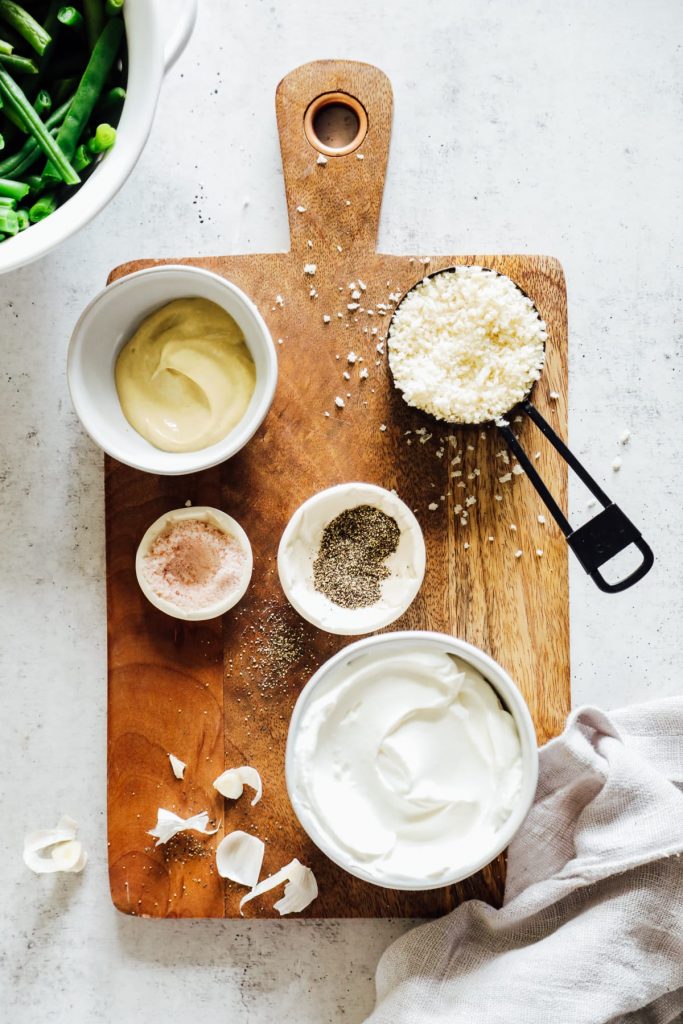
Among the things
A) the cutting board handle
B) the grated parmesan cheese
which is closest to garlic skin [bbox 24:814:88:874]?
the grated parmesan cheese

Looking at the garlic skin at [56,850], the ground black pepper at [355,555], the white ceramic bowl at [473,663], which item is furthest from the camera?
the garlic skin at [56,850]

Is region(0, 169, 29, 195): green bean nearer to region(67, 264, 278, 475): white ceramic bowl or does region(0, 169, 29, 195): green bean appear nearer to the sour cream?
region(67, 264, 278, 475): white ceramic bowl

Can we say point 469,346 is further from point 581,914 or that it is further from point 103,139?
point 581,914

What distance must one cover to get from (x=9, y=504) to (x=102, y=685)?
317 millimetres

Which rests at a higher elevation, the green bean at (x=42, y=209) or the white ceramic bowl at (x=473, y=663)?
the green bean at (x=42, y=209)

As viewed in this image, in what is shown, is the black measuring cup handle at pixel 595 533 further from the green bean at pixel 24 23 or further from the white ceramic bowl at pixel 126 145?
the green bean at pixel 24 23

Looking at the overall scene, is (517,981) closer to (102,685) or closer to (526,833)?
(526,833)

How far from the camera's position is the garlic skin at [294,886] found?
1275 mm

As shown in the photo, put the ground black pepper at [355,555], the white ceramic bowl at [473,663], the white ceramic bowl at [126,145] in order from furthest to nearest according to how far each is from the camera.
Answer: the ground black pepper at [355,555] → the white ceramic bowl at [473,663] → the white ceramic bowl at [126,145]

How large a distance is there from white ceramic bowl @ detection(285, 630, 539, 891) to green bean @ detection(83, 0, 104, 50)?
83 centimetres

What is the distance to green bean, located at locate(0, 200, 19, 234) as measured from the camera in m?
1.08

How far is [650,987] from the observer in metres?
1.20

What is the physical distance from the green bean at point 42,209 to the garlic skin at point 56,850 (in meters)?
0.88

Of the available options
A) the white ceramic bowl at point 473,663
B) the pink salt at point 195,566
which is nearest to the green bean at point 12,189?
the pink salt at point 195,566
